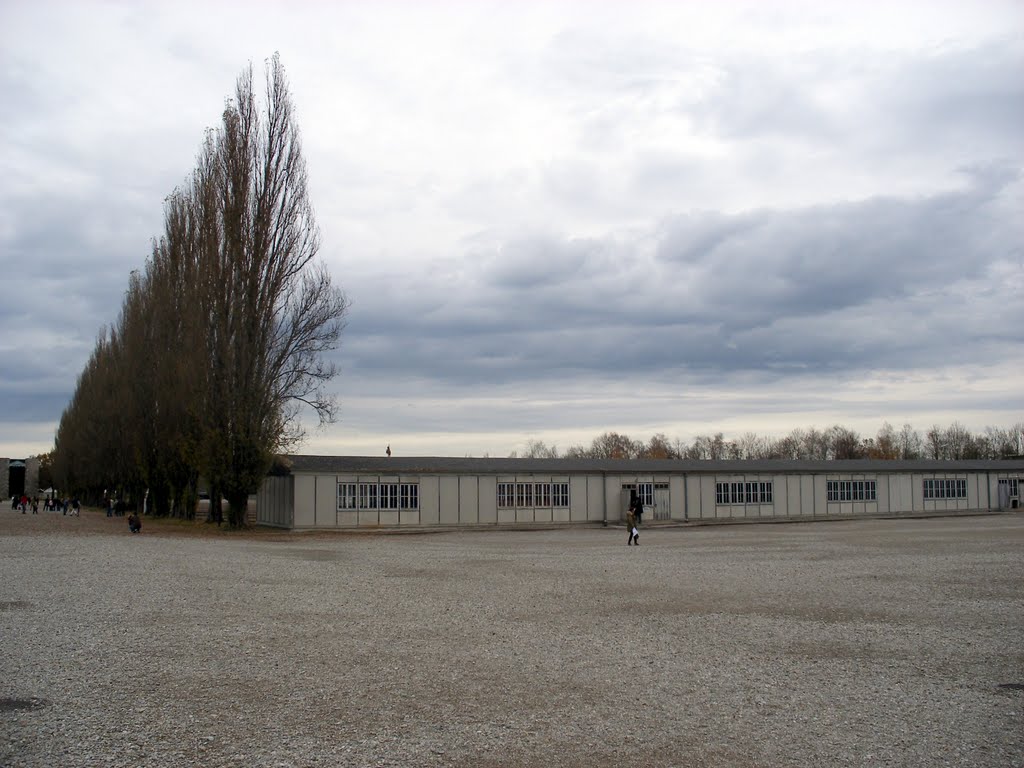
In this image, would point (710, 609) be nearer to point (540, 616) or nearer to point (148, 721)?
point (540, 616)

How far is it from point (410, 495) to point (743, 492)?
1734 centimetres

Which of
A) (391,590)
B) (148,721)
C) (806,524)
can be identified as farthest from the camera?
(806,524)

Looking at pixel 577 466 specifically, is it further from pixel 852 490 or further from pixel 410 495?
pixel 852 490

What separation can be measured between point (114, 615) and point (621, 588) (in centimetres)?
859

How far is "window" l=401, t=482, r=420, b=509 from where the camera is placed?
39969 mm

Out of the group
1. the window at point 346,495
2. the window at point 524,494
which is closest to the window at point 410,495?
the window at point 346,495

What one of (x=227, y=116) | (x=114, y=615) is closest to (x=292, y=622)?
(x=114, y=615)

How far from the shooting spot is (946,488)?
170 ft

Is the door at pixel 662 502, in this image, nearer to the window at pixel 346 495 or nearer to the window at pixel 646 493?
the window at pixel 646 493

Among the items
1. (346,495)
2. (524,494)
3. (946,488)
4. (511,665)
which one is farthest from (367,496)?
(946,488)

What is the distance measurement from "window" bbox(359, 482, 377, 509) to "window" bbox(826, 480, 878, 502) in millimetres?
24239

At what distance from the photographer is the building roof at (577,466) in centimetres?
4009

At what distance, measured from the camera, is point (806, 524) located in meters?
42.8

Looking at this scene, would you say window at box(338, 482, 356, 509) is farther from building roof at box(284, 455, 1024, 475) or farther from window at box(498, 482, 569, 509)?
window at box(498, 482, 569, 509)
